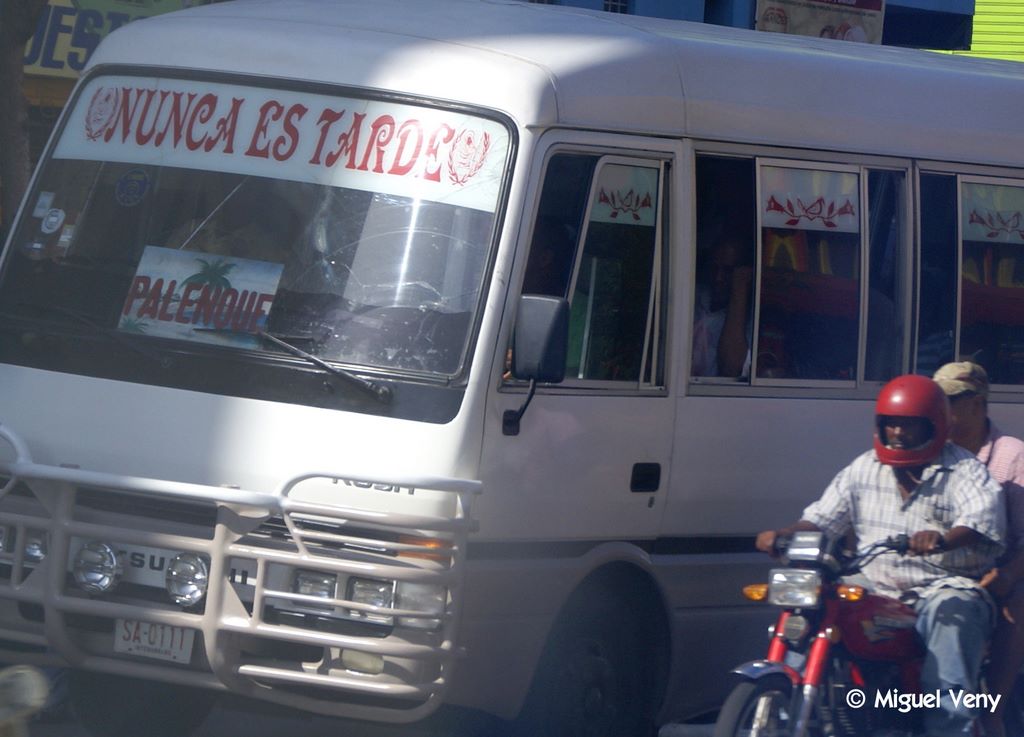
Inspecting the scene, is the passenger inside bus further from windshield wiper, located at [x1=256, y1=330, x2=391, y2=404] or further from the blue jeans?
windshield wiper, located at [x1=256, y1=330, x2=391, y2=404]

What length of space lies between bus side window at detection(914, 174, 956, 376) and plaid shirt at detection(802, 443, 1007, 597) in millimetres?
1378

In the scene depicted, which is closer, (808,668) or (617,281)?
(808,668)

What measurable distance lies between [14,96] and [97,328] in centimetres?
540

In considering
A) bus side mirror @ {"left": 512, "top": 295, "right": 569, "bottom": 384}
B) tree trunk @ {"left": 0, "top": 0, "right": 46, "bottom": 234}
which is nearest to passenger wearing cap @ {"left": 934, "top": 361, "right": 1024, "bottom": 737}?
bus side mirror @ {"left": 512, "top": 295, "right": 569, "bottom": 384}

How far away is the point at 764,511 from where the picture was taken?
6219 mm

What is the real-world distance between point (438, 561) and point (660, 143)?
1.84m

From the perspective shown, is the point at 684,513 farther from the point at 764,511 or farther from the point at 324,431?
the point at 324,431

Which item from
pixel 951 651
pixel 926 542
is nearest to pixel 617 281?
pixel 926 542

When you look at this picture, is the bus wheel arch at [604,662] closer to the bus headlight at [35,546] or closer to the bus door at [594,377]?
the bus door at [594,377]

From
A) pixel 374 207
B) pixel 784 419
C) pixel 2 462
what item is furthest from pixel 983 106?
pixel 2 462

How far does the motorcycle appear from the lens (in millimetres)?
4934

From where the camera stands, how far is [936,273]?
22.5 feet

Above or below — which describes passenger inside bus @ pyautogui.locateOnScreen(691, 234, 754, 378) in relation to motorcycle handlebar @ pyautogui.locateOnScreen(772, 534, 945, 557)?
above

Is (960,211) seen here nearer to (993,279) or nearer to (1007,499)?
(993,279)
